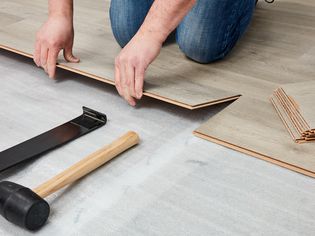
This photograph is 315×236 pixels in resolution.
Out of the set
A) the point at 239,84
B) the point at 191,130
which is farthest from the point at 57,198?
the point at 239,84

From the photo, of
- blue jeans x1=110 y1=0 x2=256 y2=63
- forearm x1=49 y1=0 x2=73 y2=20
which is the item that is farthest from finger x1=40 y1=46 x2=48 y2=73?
blue jeans x1=110 y1=0 x2=256 y2=63

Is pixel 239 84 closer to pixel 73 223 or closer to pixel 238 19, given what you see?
pixel 238 19

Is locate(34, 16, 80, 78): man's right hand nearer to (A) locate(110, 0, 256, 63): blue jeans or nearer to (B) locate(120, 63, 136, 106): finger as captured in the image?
(B) locate(120, 63, 136, 106): finger

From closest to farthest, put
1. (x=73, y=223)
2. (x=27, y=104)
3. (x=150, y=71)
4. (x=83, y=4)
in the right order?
1. (x=73, y=223)
2. (x=27, y=104)
3. (x=150, y=71)
4. (x=83, y=4)

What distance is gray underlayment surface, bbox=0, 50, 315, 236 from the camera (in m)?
1.05

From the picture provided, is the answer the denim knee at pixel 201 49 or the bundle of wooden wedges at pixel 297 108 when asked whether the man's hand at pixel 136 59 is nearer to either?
the denim knee at pixel 201 49

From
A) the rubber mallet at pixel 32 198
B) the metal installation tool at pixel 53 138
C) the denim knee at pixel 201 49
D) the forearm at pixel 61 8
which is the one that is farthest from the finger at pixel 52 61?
the rubber mallet at pixel 32 198

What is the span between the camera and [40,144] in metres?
1.32

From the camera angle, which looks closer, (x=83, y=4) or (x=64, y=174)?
(x=64, y=174)

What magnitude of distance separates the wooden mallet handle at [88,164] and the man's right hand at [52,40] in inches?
21.8

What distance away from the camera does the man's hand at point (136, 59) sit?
142cm

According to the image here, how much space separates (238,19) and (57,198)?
1084mm

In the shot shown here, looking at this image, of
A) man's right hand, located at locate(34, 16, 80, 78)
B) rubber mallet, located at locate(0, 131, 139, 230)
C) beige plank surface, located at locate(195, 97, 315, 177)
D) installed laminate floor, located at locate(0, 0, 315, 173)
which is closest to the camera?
rubber mallet, located at locate(0, 131, 139, 230)

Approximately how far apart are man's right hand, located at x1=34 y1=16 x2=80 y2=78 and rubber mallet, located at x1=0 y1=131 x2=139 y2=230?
635mm
